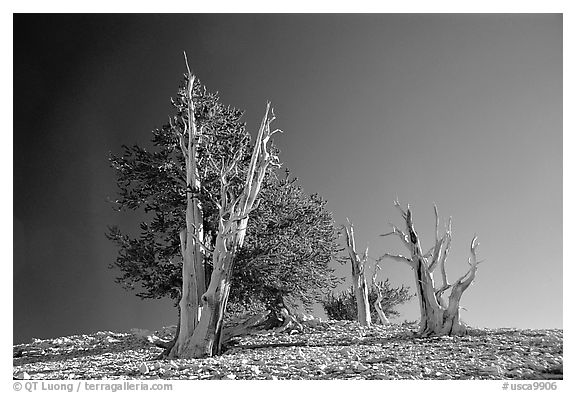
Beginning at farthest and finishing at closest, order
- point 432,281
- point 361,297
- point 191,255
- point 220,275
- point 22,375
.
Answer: point 361,297 → point 432,281 → point 191,255 → point 220,275 → point 22,375

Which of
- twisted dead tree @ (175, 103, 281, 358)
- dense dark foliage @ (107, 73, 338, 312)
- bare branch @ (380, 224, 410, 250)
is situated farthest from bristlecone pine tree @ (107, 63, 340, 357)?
bare branch @ (380, 224, 410, 250)

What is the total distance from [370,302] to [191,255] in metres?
6.67

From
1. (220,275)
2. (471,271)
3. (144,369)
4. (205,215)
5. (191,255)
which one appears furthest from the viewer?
(205,215)

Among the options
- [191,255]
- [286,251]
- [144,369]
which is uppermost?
[286,251]

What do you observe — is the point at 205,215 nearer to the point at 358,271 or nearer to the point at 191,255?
the point at 191,255

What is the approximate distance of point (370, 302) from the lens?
13.8 meters

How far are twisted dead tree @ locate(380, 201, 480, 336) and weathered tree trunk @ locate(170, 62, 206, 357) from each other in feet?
10.3

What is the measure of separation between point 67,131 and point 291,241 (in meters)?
4.04

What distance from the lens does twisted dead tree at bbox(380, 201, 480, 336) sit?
332 inches

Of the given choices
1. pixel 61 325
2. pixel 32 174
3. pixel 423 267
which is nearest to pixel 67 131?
pixel 32 174

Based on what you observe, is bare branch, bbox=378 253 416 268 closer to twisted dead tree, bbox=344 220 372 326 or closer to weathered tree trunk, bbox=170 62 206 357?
twisted dead tree, bbox=344 220 372 326

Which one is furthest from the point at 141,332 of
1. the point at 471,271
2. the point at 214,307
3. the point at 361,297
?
the point at 471,271

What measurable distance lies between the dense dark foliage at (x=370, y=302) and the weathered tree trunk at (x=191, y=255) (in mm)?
6007

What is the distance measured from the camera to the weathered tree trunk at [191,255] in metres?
8.09
